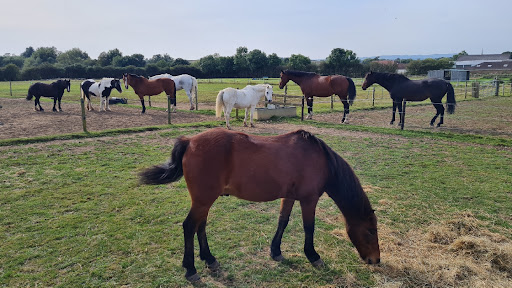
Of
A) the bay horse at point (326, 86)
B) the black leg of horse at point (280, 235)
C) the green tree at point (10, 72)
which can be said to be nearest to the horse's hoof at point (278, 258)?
the black leg of horse at point (280, 235)

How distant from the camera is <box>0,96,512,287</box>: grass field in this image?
11.5 feet

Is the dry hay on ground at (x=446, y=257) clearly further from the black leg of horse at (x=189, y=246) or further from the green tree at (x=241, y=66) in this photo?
the green tree at (x=241, y=66)

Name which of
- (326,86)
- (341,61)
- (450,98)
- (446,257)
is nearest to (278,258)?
(446,257)

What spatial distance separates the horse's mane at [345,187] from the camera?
367 centimetres

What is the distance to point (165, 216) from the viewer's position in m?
4.93

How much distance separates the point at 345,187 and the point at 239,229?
1.67 m

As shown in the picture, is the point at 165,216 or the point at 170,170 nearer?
the point at 170,170

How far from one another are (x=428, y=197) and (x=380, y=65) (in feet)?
171

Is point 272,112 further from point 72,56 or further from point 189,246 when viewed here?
point 72,56

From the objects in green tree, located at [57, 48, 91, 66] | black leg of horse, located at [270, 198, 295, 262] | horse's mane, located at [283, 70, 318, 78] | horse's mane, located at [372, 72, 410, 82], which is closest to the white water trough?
horse's mane, located at [283, 70, 318, 78]

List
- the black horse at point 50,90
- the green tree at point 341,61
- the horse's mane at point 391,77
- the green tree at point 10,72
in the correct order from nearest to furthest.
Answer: the horse's mane at point 391,77
the black horse at point 50,90
the green tree at point 10,72
the green tree at point 341,61

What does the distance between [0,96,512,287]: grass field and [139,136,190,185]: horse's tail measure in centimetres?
95

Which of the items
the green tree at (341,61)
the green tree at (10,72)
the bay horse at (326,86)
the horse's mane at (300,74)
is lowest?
the bay horse at (326,86)

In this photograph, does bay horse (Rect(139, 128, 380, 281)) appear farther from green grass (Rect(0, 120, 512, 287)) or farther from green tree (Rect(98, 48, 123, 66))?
green tree (Rect(98, 48, 123, 66))
